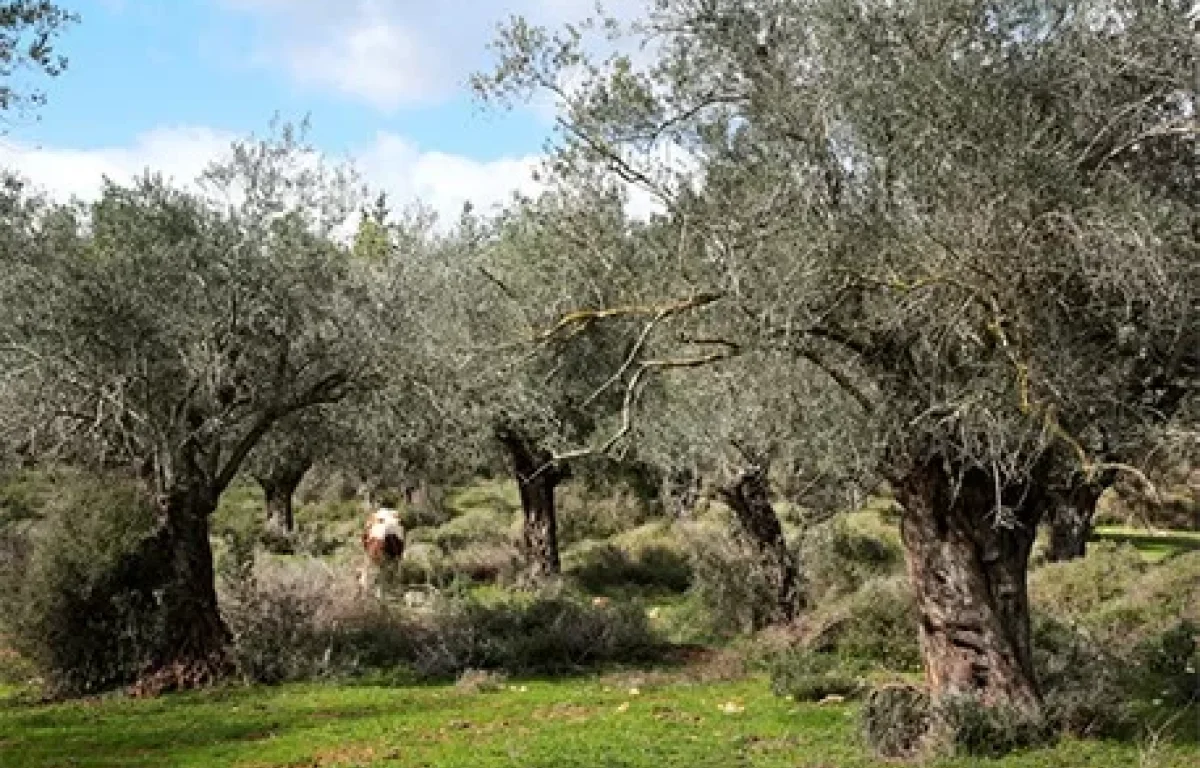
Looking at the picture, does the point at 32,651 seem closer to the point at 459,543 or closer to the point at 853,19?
the point at 853,19

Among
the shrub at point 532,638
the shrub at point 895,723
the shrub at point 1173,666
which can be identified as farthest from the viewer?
the shrub at point 532,638

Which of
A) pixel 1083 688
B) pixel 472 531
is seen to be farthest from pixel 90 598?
pixel 472 531

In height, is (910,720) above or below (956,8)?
below

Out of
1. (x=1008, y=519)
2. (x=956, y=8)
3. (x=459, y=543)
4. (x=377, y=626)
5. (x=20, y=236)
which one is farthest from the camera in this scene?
(x=459, y=543)

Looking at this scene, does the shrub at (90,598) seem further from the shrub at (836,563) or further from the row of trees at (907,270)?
the shrub at (836,563)

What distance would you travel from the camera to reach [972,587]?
12.5m

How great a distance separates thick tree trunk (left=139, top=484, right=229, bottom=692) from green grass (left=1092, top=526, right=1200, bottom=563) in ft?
68.2

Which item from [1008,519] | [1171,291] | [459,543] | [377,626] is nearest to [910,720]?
[1008,519]

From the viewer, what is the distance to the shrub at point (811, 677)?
53.0ft

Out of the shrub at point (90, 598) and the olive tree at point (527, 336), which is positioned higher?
the olive tree at point (527, 336)

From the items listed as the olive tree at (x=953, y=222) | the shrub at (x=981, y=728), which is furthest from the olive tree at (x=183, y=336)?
the shrub at (x=981, y=728)

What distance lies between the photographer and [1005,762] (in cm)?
1148

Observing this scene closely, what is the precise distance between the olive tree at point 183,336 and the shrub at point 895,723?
8.80 meters

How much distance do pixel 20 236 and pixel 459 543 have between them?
787 inches
